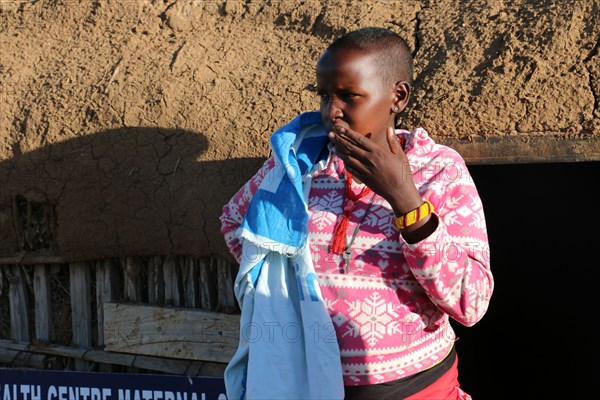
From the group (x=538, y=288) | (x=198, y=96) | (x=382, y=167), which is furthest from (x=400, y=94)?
(x=538, y=288)

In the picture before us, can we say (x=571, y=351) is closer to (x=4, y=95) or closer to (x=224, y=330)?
(x=224, y=330)

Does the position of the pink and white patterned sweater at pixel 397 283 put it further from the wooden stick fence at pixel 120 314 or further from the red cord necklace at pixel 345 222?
the wooden stick fence at pixel 120 314

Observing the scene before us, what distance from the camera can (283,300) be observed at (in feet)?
7.37

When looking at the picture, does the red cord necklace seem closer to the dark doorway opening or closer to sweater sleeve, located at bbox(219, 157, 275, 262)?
sweater sleeve, located at bbox(219, 157, 275, 262)

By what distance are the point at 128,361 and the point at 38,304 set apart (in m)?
0.69

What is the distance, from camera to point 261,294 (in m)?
2.27

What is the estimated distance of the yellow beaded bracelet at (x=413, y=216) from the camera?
1.92 metres

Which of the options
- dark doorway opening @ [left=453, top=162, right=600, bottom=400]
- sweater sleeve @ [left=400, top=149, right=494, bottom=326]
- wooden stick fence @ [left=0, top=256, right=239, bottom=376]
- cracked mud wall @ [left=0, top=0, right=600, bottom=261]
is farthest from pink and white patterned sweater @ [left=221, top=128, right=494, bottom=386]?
dark doorway opening @ [left=453, top=162, right=600, bottom=400]

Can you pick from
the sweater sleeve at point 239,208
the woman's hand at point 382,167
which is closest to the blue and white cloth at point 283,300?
the sweater sleeve at point 239,208

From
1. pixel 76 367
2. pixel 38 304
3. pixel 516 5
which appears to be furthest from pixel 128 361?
pixel 516 5

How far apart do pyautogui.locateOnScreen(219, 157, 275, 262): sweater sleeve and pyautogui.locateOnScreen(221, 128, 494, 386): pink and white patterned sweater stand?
0.39 metres

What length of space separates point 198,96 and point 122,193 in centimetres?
62

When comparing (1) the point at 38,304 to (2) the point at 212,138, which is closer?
(2) the point at 212,138

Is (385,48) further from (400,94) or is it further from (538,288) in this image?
(538,288)
